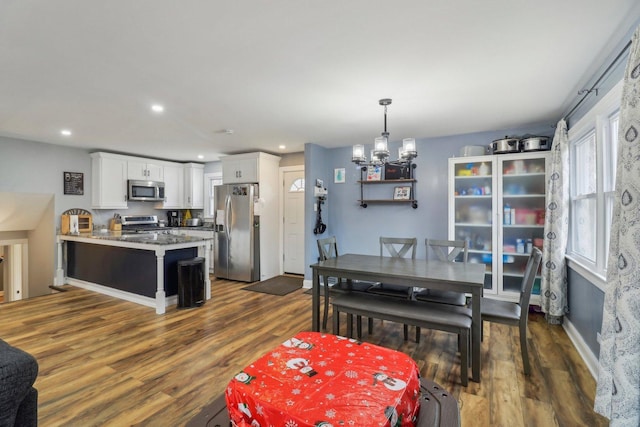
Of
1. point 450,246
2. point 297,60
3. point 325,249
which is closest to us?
point 297,60

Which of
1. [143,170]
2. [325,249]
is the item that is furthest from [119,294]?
[325,249]

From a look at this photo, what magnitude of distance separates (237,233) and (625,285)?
4.99m

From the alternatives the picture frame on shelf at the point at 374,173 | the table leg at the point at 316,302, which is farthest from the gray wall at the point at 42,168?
the picture frame on shelf at the point at 374,173

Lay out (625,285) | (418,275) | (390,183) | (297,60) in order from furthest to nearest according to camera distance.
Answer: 1. (390,183)
2. (418,275)
3. (297,60)
4. (625,285)

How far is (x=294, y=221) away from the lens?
586 centimetres

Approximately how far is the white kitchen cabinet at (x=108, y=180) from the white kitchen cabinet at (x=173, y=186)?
2.69 feet

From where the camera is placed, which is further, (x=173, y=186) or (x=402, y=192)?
(x=173, y=186)

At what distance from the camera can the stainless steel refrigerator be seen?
17.7ft

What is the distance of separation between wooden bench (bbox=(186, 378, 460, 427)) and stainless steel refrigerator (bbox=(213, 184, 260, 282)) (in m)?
3.90

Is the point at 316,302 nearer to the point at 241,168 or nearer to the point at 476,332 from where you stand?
the point at 476,332

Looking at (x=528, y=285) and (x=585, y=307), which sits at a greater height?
(x=528, y=285)

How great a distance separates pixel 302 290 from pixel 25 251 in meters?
5.06

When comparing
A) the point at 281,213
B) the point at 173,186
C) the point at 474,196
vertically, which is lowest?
the point at 281,213

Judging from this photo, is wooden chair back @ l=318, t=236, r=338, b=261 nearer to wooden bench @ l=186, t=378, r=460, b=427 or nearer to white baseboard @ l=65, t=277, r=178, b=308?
wooden bench @ l=186, t=378, r=460, b=427
